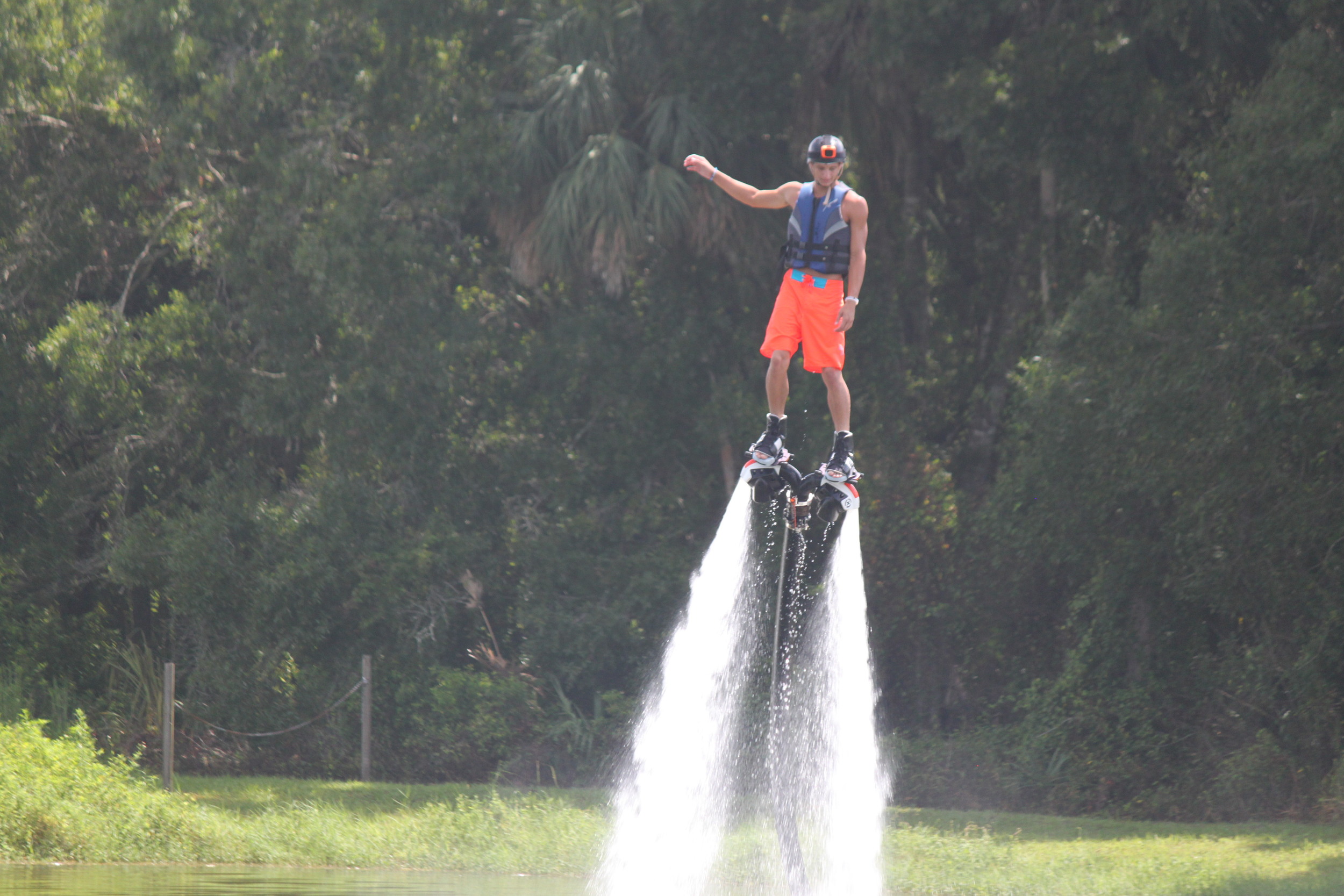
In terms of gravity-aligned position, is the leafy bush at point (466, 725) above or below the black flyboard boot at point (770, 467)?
below

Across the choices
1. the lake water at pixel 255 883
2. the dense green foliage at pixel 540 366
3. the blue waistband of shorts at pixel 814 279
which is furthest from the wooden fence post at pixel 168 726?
the blue waistband of shorts at pixel 814 279

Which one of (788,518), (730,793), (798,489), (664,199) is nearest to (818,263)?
(798,489)

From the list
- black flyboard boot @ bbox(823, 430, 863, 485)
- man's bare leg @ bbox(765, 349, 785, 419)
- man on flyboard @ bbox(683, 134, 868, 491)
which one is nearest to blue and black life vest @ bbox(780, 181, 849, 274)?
man on flyboard @ bbox(683, 134, 868, 491)

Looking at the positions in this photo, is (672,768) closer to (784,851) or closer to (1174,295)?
(784,851)

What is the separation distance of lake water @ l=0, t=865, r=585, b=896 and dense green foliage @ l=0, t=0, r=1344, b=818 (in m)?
6.55

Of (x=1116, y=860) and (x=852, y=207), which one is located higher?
(x=852, y=207)

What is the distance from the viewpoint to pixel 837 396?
9.82 m

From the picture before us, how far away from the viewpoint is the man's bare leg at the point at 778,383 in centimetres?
962

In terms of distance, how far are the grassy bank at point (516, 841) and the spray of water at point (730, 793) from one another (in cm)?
40

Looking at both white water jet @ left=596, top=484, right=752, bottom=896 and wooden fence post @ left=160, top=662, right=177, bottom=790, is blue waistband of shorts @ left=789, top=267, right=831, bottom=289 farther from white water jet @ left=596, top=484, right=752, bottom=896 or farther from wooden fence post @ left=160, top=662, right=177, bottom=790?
wooden fence post @ left=160, top=662, right=177, bottom=790

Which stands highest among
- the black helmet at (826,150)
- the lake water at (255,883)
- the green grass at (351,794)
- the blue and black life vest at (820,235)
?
the black helmet at (826,150)

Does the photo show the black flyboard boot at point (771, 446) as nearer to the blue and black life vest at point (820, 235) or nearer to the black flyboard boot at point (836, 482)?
the black flyboard boot at point (836, 482)

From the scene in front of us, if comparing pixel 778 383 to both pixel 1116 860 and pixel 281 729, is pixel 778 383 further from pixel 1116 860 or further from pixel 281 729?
pixel 281 729

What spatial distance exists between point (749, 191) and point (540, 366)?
45.7 ft
